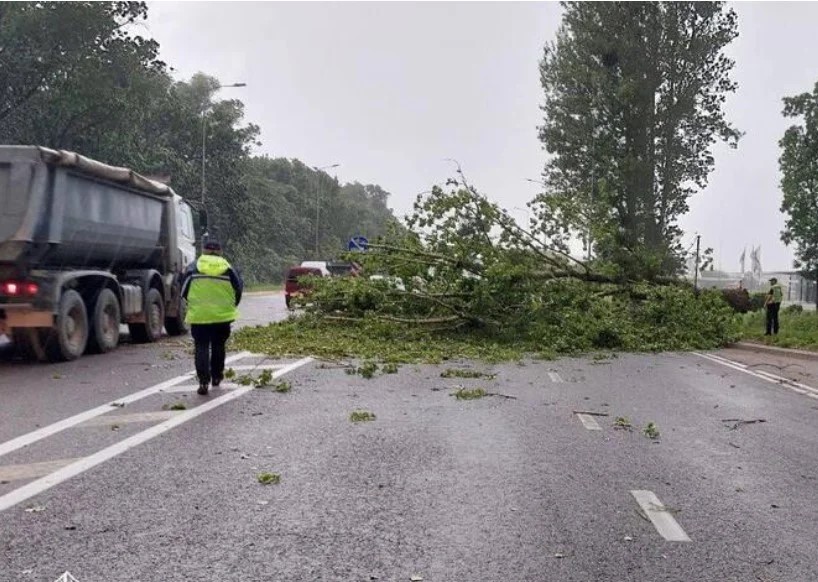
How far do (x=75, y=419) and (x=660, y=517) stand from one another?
17.7ft

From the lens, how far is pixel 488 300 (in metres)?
16.8

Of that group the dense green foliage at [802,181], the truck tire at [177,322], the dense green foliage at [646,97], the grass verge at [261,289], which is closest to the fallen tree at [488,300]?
the truck tire at [177,322]

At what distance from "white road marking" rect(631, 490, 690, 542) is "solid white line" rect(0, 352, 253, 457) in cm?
463

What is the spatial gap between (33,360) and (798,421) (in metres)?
10.1

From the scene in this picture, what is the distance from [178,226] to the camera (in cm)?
1745

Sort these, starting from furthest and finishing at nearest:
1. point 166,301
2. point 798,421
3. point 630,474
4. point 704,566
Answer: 1. point 166,301
2. point 798,421
3. point 630,474
4. point 704,566

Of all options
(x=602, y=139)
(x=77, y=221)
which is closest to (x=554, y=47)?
(x=602, y=139)

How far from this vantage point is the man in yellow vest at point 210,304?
970 centimetres

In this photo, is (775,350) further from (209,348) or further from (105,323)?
(105,323)

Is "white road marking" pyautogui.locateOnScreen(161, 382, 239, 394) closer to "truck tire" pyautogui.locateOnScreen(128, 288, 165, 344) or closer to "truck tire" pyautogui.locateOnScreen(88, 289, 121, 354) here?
"truck tire" pyautogui.locateOnScreen(88, 289, 121, 354)

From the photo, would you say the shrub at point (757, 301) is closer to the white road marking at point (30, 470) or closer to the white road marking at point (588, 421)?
the white road marking at point (588, 421)

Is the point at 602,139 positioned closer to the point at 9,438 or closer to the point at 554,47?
the point at 554,47

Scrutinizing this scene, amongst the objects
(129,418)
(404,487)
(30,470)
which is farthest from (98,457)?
(404,487)

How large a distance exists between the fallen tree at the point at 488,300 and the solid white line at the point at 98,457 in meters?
6.69
